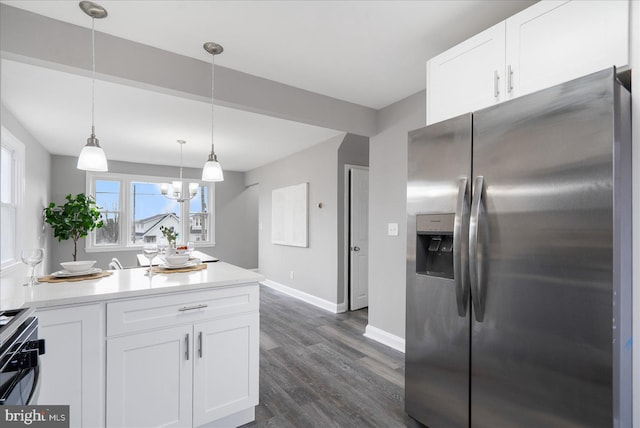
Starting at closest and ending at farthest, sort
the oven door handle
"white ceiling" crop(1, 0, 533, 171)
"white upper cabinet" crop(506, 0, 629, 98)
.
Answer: the oven door handle < "white upper cabinet" crop(506, 0, 629, 98) < "white ceiling" crop(1, 0, 533, 171)

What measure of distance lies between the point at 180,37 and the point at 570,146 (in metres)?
2.29

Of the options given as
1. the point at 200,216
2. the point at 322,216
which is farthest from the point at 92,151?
the point at 200,216

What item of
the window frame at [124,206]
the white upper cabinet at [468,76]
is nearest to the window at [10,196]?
the window frame at [124,206]

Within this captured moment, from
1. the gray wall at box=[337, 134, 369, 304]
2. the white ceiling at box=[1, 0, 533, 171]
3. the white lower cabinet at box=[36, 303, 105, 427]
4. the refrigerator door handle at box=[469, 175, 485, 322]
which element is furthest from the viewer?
the gray wall at box=[337, 134, 369, 304]

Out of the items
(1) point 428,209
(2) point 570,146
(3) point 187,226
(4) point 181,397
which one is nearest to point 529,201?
(2) point 570,146

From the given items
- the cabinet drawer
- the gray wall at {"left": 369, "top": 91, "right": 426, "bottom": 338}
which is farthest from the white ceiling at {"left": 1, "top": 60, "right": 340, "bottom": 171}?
the cabinet drawer

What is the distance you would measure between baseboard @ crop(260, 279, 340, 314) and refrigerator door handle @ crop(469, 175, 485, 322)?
2.97m

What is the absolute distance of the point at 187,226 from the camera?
670 cm

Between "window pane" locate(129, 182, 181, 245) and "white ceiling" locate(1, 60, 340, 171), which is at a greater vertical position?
"white ceiling" locate(1, 60, 340, 171)

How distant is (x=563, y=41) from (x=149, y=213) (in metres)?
6.97

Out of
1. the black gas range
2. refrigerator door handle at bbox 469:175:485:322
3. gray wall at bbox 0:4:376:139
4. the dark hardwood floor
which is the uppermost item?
gray wall at bbox 0:4:376:139

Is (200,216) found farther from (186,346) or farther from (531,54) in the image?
(531,54)

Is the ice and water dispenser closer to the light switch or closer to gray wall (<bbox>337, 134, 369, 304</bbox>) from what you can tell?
the light switch

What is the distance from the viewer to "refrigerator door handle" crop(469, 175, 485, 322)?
1484 mm
